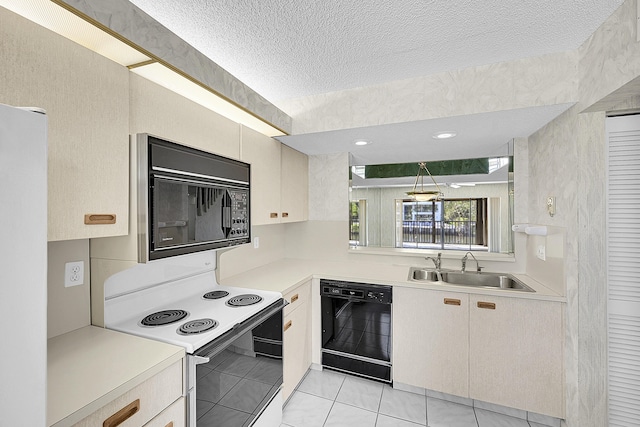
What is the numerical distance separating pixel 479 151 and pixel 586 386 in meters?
2.02

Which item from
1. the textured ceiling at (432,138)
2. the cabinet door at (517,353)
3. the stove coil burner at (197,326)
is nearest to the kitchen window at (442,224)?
the textured ceiling at (432,138)

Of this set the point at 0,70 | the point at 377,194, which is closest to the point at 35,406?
the point at 0,70

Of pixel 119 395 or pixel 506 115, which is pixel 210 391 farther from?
pixel 506 115

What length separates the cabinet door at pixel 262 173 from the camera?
2040 mm

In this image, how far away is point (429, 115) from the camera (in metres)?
1.88

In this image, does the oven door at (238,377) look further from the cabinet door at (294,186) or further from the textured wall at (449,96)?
the textured wall at (449,96)

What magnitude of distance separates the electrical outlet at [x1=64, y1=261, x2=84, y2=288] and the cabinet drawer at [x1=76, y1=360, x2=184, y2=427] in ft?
2.12

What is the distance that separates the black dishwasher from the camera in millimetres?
2182

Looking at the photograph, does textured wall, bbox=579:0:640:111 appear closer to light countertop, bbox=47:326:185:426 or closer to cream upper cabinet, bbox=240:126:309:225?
cream upper cabinet, bbox=240:126:309:225

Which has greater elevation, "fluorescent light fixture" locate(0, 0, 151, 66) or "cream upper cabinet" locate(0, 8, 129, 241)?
"fluorescent light fixture" locate(0, 0, 151, 66)

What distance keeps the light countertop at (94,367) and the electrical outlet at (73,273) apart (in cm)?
22

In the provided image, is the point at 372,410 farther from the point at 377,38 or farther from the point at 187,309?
the point at 377,38

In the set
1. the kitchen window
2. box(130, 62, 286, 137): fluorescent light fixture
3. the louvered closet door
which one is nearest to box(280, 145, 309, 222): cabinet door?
box(130, 62, 286, 137): fluorescent light fixture

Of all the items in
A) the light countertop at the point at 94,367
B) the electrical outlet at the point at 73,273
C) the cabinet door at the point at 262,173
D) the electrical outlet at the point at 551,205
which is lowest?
the light countertop at the point at 94,367
